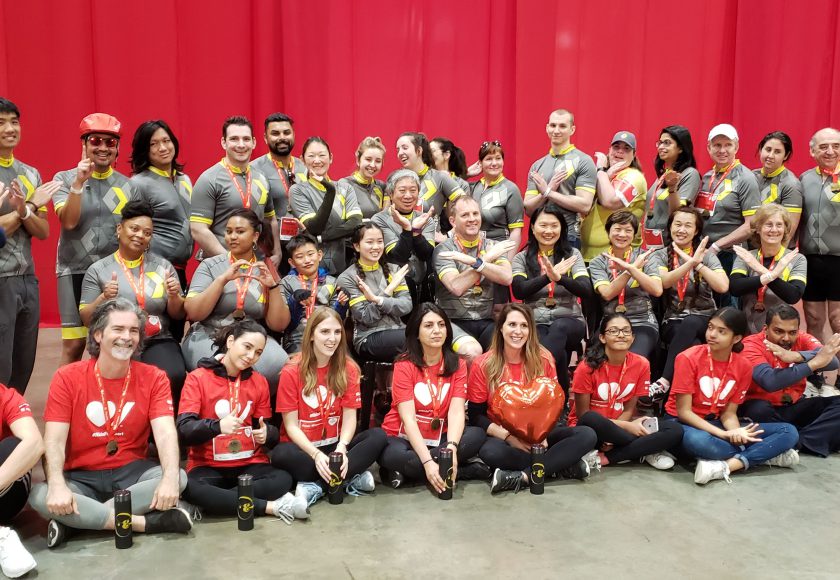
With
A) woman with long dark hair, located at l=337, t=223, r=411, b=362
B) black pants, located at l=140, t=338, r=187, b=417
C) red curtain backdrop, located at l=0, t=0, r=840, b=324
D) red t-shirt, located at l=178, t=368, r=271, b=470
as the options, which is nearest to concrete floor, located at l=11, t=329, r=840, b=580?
red t-shirt, located at l=178, t=368, r=271, b=470

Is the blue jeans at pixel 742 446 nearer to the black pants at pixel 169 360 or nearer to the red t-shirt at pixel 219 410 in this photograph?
the red t-shirt at pixel 219 410

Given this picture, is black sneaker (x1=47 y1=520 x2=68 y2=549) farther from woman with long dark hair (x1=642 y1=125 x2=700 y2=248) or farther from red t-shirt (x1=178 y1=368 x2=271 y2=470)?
woman with long dark hair (x1=642 y1=125 x2=700 y2=248)

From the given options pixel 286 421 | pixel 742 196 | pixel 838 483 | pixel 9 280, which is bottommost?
pixel 838 483

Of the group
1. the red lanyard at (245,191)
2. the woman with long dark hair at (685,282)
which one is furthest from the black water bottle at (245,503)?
the woman with long dark hair at (685,282)

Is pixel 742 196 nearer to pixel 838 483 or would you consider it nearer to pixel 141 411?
pixel 838 483

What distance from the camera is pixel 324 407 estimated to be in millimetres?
3381

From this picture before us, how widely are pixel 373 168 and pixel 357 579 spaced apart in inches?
101

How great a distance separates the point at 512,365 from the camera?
11.9ft

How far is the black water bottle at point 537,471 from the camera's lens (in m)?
3.36

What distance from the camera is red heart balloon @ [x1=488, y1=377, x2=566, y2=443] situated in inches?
135

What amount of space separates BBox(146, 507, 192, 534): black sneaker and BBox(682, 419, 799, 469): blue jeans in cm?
223

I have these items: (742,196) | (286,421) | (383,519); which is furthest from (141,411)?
(742,196)

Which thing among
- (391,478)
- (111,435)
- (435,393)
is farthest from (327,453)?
(111,435)

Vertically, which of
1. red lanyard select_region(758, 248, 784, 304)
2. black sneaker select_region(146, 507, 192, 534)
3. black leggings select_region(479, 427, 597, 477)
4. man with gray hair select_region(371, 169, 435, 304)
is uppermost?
man with gray hair select_region(371, 169, 435, 304)
